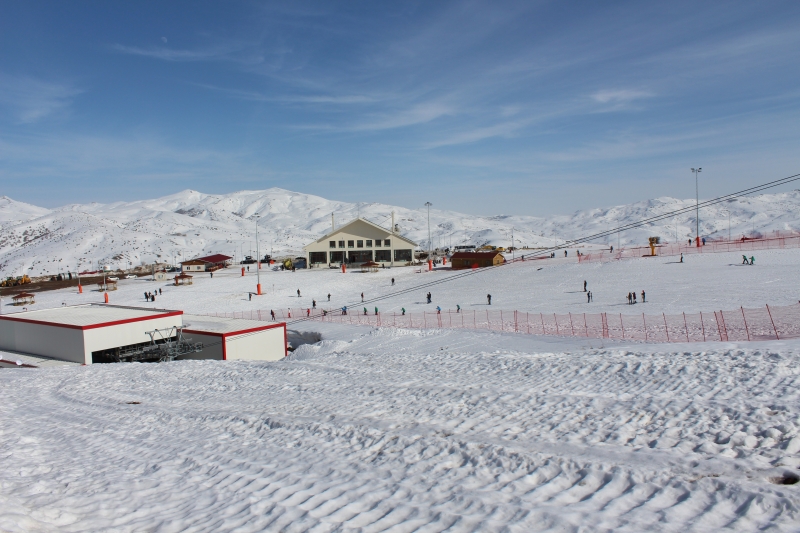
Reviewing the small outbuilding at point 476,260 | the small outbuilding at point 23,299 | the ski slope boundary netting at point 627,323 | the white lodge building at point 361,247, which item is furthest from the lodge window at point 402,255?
the small outbuilding at point 23,299

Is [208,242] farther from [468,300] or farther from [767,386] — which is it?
[767,386]

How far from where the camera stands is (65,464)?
8445 mm

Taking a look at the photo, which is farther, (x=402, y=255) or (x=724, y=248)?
(x=402, y=255)

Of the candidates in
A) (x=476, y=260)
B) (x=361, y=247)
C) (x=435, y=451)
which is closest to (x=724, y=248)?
(x=476, y=260)

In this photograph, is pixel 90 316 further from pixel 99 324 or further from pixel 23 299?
pixel 23 299

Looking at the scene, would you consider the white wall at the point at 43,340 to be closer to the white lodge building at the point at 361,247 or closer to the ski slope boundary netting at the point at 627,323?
the ski slope boundary netting at the point at 627,323

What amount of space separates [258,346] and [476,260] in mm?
37939

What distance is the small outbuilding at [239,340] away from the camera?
24719 millimetres

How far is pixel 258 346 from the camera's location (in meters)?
25.8

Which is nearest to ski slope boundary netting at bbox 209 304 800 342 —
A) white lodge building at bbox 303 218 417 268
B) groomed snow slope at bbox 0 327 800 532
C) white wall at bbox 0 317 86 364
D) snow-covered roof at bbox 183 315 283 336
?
snow-covered roof at bbox 183 315 283 336

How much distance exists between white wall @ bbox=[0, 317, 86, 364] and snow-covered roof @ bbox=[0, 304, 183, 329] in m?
0.32

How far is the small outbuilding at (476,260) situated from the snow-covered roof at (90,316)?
38.3m

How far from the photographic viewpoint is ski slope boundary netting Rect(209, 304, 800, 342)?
20.9 meters

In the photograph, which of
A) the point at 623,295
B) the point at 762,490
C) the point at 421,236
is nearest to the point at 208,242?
the point at 421,236
